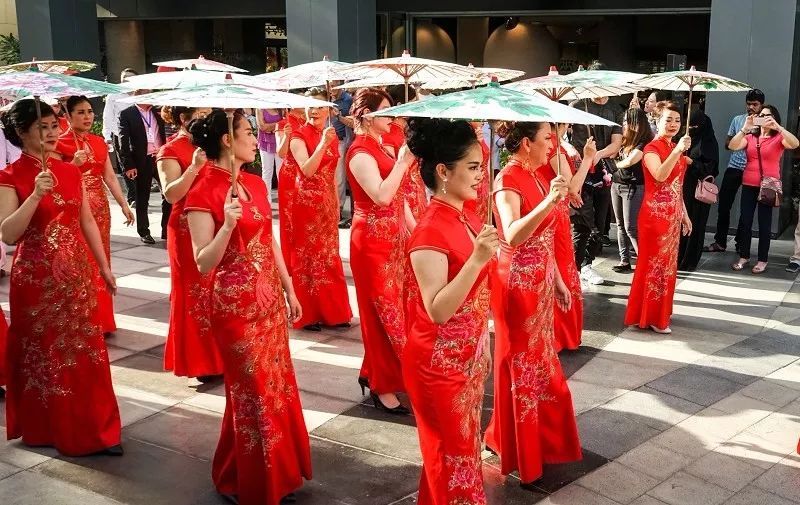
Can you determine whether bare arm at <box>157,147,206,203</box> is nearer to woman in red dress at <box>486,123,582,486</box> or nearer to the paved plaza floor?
the paved plaza floor

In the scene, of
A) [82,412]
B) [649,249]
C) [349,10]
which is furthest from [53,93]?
[349,10]

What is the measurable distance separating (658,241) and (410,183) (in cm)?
237

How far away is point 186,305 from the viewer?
6.30 meters

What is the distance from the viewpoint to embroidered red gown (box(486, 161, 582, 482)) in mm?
4668

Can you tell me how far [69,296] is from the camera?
506cm

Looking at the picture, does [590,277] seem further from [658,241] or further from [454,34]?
[454,34]

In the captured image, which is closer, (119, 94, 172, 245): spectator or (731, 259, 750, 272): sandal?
(731, 259, 750, 272): sandal

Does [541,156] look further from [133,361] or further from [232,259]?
[133,361]

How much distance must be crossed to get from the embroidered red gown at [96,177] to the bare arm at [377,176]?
8.01ft

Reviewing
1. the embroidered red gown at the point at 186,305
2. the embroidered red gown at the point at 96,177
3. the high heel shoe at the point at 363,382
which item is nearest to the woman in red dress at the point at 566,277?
the high heel shoe at the point at 363,382

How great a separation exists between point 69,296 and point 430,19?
12041mm

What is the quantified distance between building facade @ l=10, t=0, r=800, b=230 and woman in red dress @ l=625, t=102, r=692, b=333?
14.0 feet

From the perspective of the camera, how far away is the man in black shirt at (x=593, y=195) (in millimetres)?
8352

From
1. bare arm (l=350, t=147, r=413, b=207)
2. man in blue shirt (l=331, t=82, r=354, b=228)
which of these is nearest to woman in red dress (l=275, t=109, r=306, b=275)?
bare arm (l=350, t=147, r=413, b=207)
